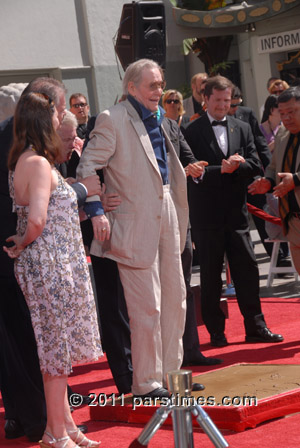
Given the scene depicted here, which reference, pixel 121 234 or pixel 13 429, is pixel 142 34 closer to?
pixel 121 234

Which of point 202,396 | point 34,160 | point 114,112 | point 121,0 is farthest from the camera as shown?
point 121,0

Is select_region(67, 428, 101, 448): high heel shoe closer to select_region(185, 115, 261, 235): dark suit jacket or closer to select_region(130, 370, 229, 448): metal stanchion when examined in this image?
select_region(130, 370, 229, 448): metal stanchion

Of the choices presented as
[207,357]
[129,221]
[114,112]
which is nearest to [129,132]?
[114,112]

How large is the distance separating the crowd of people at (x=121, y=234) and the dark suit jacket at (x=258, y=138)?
1.11 m

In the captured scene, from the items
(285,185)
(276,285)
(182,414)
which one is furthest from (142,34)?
(182,414)

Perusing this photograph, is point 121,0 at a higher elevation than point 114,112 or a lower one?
higher

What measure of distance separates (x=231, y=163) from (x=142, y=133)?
5.21ft

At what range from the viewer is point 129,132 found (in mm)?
5414

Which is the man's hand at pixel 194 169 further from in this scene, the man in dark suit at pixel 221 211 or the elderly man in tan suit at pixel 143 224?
the man in dark suit at pixel 221 211

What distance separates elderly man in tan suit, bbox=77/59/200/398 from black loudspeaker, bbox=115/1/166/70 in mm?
4633

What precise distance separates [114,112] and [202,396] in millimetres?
1680

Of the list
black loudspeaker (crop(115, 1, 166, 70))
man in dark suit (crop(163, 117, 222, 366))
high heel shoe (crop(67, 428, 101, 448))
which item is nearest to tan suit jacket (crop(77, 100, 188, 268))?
man in dark suit (crop(163, 117, 222, 366))

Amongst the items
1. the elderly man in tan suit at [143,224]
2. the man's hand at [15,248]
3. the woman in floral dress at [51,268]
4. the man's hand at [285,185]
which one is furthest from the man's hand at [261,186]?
the man's hand at [15,248]

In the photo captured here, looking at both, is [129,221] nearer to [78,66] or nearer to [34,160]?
[34,160]
